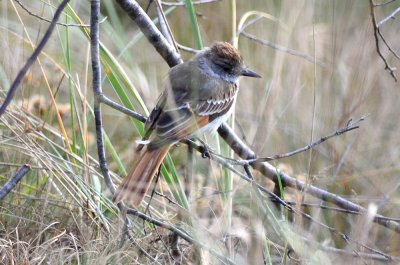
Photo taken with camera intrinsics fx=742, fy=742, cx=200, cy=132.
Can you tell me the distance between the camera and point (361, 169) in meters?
5.02

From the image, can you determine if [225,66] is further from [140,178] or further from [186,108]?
[140,178]

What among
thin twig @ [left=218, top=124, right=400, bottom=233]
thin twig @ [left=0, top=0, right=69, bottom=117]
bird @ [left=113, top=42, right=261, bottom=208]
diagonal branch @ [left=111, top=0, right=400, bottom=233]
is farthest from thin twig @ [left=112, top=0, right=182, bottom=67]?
thin twig @ [left=0, top=0, right=69, bottom=117]

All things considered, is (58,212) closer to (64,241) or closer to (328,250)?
(64,241)

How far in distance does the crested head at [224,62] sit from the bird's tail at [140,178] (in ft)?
3.76

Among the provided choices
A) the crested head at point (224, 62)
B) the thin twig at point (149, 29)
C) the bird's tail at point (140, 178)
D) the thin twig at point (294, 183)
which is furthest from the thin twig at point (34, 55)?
the crested head at point (224, 62)

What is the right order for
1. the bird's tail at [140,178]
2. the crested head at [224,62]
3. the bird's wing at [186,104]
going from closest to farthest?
1. the bird's tail at [140,178]
2. the bird's wing at [186,104]
3. the crested head at [224,62]

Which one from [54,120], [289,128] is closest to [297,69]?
[289,128]

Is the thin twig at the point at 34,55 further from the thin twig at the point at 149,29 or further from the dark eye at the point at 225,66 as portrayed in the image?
the dark eye at the point at 225,66

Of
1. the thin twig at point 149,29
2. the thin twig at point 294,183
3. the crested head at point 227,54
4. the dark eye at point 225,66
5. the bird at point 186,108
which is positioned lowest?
the thin twig at point 294,183

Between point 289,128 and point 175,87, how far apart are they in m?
1.22

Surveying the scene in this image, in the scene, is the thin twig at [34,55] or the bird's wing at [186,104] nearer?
the thin twig at [34,55]

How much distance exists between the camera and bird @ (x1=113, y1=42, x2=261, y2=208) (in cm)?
388

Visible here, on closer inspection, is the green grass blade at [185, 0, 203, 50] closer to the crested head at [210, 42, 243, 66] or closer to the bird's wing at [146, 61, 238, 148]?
the bird's wing at [146, 61, 238, 148]

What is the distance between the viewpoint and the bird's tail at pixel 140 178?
365 centimetres
